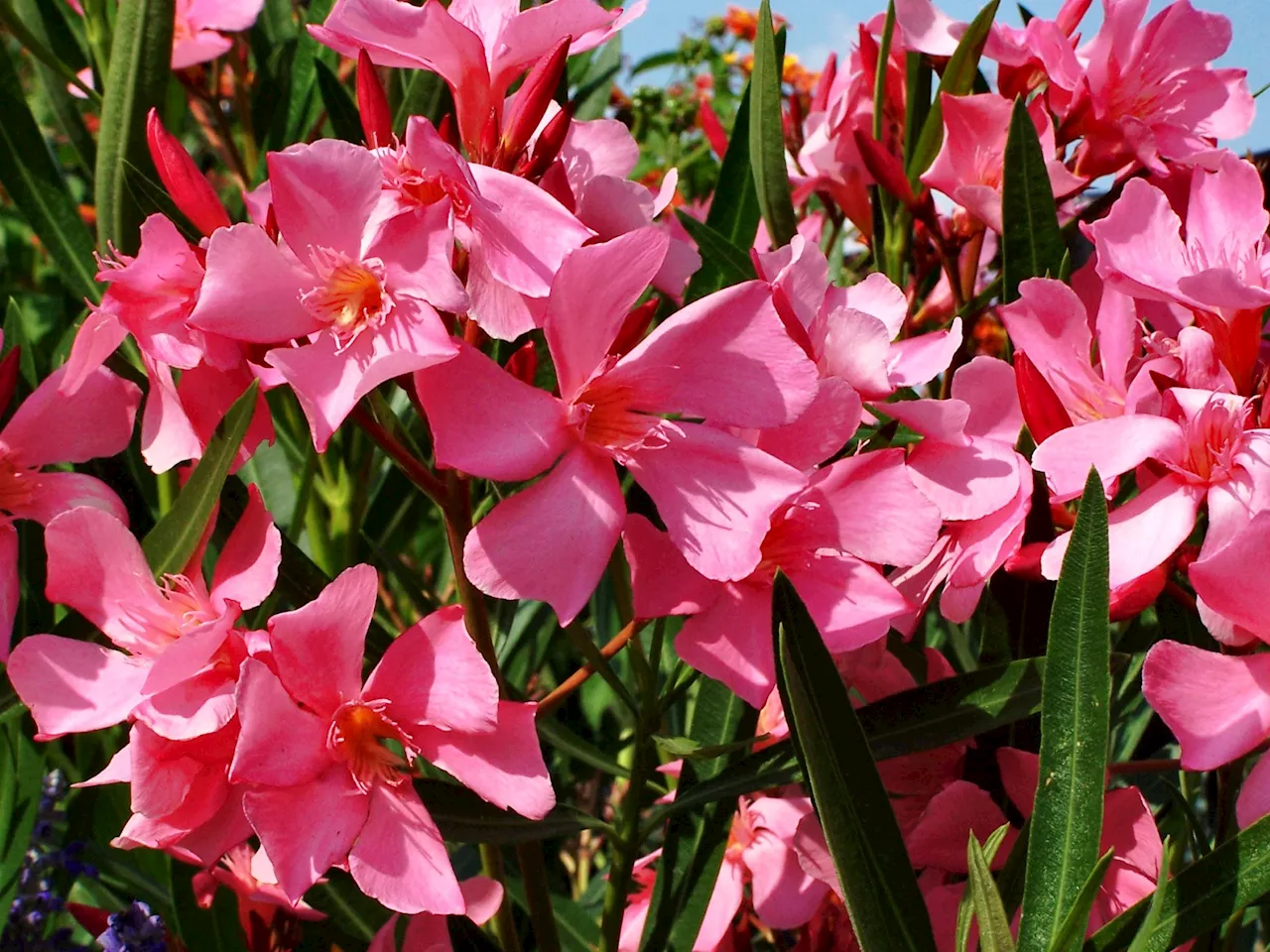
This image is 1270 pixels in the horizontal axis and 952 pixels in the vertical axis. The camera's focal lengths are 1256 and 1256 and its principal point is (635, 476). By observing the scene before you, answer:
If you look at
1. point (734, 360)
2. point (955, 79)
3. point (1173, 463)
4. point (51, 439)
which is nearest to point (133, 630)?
point (51, 439)

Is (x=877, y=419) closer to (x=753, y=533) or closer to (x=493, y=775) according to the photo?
(x=753, y=533)

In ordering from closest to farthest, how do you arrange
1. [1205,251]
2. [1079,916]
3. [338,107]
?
[1079,916], [1205,251], [338,107]

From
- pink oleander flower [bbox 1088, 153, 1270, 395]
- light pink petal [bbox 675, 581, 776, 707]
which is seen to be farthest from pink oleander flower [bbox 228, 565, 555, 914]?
pink oleander flower [bbox 1088, 153, 1270, 395]

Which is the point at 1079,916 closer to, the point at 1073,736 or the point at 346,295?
the point at 1073,736

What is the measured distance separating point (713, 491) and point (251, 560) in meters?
0.27

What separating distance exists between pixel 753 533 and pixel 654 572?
73mm

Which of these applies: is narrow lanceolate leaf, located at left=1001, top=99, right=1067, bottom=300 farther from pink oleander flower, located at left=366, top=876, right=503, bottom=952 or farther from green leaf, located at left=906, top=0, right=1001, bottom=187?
pink oleander flower, located at left=366, top=876, right=503, bottom=952

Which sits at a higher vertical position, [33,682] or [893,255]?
[893,255]

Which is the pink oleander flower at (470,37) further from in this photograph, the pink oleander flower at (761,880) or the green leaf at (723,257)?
the pink oleander flower at (761,880)

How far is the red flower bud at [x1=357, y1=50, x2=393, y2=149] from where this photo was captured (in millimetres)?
743

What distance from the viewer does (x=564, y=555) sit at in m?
0.64

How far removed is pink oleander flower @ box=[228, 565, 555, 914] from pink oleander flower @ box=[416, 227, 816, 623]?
72 mm

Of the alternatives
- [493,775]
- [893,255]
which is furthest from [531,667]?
[493,775]

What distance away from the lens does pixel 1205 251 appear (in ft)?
2.59
